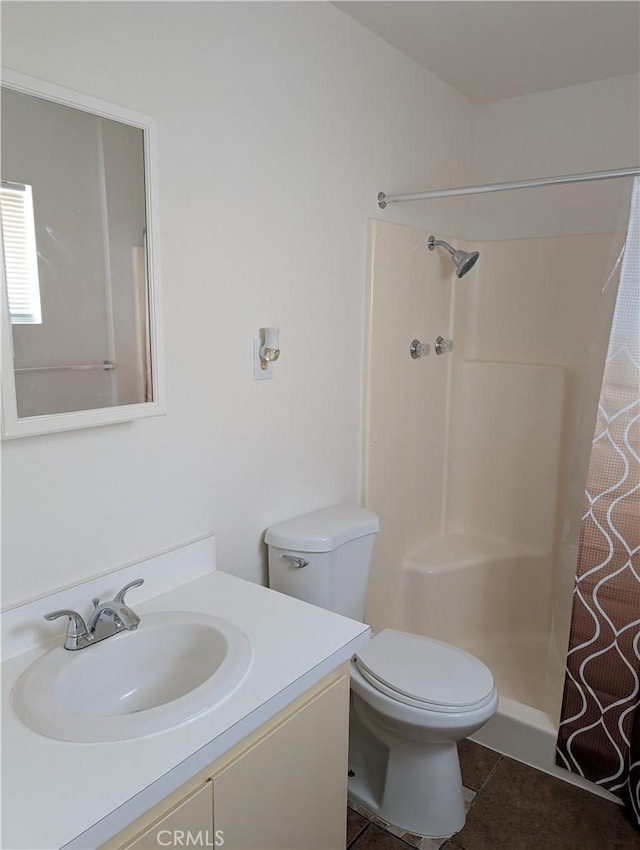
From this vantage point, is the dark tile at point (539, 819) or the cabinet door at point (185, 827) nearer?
the cabinet door at point (185, 827)

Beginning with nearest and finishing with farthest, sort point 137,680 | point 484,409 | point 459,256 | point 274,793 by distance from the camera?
1. point 274,793
2. point 137,680
3. point 459,256
4. point 484,409

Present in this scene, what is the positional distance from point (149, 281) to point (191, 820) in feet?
3.50

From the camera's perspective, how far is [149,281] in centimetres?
140

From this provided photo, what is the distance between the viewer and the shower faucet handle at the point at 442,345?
2.64 m

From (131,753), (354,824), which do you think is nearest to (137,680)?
(131,753)

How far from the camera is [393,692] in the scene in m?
1.75

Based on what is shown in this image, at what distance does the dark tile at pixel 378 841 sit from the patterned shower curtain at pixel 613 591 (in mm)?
633

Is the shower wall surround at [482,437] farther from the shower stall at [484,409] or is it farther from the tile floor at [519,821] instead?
the tile floor at [519,821]

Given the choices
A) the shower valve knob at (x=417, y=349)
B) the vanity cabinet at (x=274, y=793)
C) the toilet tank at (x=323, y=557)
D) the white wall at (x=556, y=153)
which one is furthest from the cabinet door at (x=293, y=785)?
the white wall at (x=556, y=153)

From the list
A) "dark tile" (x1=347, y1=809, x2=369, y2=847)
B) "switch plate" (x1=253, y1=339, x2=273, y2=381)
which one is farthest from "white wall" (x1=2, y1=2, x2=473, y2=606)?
"dark tile" (x1=347, y1=809, x2=369, y2=847)

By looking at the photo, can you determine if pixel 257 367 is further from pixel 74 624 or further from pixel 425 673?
pixel 425 673

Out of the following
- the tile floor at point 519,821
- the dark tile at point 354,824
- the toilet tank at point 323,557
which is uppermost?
the toilet tank at point 323,557

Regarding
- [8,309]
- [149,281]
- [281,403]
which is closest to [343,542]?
[281,403]

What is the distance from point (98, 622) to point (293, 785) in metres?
0.53
